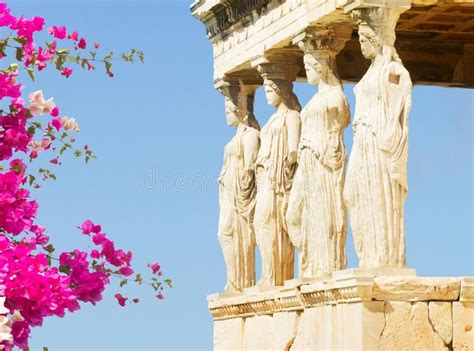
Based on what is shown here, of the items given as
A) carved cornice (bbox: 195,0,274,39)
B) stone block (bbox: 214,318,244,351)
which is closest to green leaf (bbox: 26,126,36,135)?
carved cornice (bbox: 195,0,274,39)

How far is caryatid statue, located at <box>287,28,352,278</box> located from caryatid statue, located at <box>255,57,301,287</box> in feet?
3.12

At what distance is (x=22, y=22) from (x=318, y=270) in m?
6.92

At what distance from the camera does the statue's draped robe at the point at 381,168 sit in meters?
12.3

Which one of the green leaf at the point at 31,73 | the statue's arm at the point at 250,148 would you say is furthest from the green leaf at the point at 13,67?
the statue's arm at the point at 250,148

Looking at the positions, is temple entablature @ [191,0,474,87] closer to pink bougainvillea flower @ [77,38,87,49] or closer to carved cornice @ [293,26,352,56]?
carved cornice @ [293,26,352,56]

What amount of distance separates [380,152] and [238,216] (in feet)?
14.5

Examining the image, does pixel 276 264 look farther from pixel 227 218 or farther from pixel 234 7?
pixel 234 7

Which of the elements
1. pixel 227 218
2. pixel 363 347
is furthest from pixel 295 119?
pixel 363 347

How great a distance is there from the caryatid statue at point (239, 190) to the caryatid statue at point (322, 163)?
214 cm

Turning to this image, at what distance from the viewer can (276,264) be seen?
15.3 meters

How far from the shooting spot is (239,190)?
1630 cm

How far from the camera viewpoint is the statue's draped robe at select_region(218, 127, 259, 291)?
1627 centimetres

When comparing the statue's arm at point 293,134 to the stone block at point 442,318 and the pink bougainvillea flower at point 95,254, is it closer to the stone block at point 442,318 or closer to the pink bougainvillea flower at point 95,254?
the stone block at point 442,318

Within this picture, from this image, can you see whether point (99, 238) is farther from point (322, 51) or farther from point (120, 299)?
point (322, 51)
